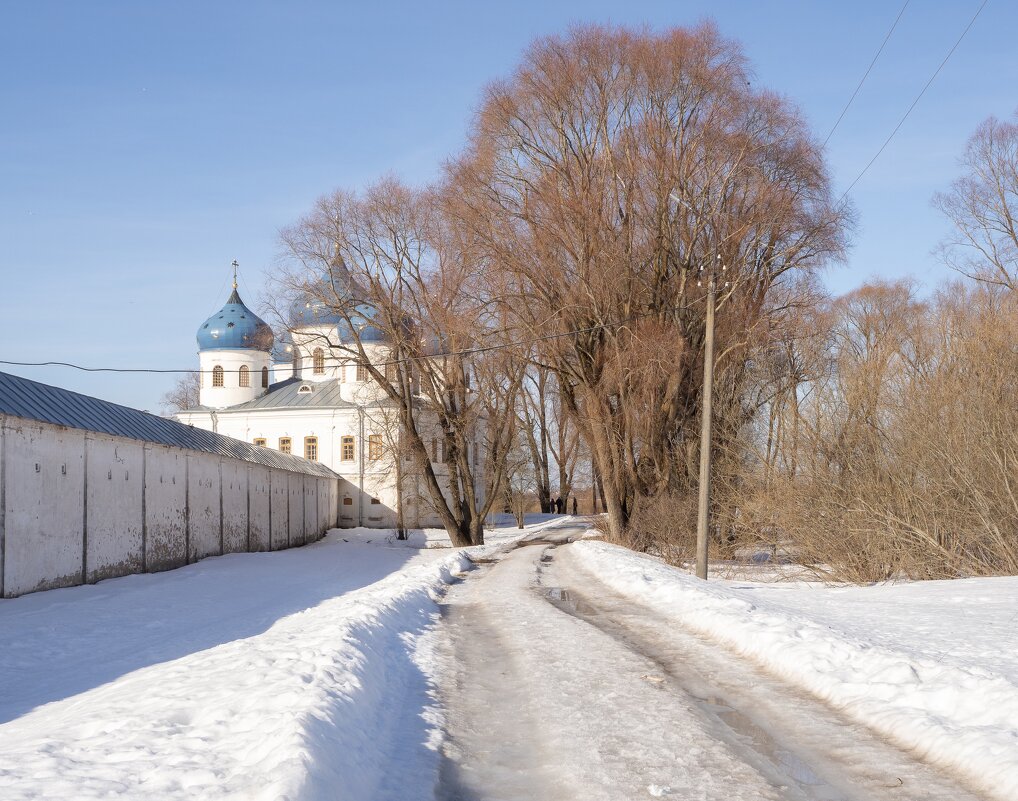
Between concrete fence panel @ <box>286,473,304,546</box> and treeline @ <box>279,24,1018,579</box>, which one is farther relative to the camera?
concrete fence panel @ <box>286,473,304,546</box>

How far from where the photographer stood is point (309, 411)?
191 feet

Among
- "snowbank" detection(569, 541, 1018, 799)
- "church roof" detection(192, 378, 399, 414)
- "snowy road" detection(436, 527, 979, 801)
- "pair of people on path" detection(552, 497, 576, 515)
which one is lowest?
"snowy road" detection(436, 527, 979, 801)

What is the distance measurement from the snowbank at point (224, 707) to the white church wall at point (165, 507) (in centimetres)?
688

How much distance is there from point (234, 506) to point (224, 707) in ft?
78.7

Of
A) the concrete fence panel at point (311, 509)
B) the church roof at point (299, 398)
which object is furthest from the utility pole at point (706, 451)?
the church roof at point (299, 398)

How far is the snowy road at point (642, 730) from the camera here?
5.59 m

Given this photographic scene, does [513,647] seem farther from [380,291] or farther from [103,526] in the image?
[380,291]

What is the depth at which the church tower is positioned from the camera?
6084 cm

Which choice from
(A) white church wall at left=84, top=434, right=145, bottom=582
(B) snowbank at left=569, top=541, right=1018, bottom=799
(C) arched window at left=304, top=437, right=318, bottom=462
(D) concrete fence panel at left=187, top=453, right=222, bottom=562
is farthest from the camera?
(C) arched window at left=304, top=437, right=318, bottom=462

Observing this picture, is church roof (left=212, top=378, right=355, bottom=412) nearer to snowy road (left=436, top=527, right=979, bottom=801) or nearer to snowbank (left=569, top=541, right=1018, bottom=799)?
snowbank (left=569, top=541, right=1018, bottom=799)

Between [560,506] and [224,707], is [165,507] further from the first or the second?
[560,506]

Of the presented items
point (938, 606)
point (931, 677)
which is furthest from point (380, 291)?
point (931, 677)

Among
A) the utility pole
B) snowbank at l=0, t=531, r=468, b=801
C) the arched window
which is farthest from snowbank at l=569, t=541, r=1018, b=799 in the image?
the arched window

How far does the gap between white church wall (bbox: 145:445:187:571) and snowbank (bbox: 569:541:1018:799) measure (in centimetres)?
1239
